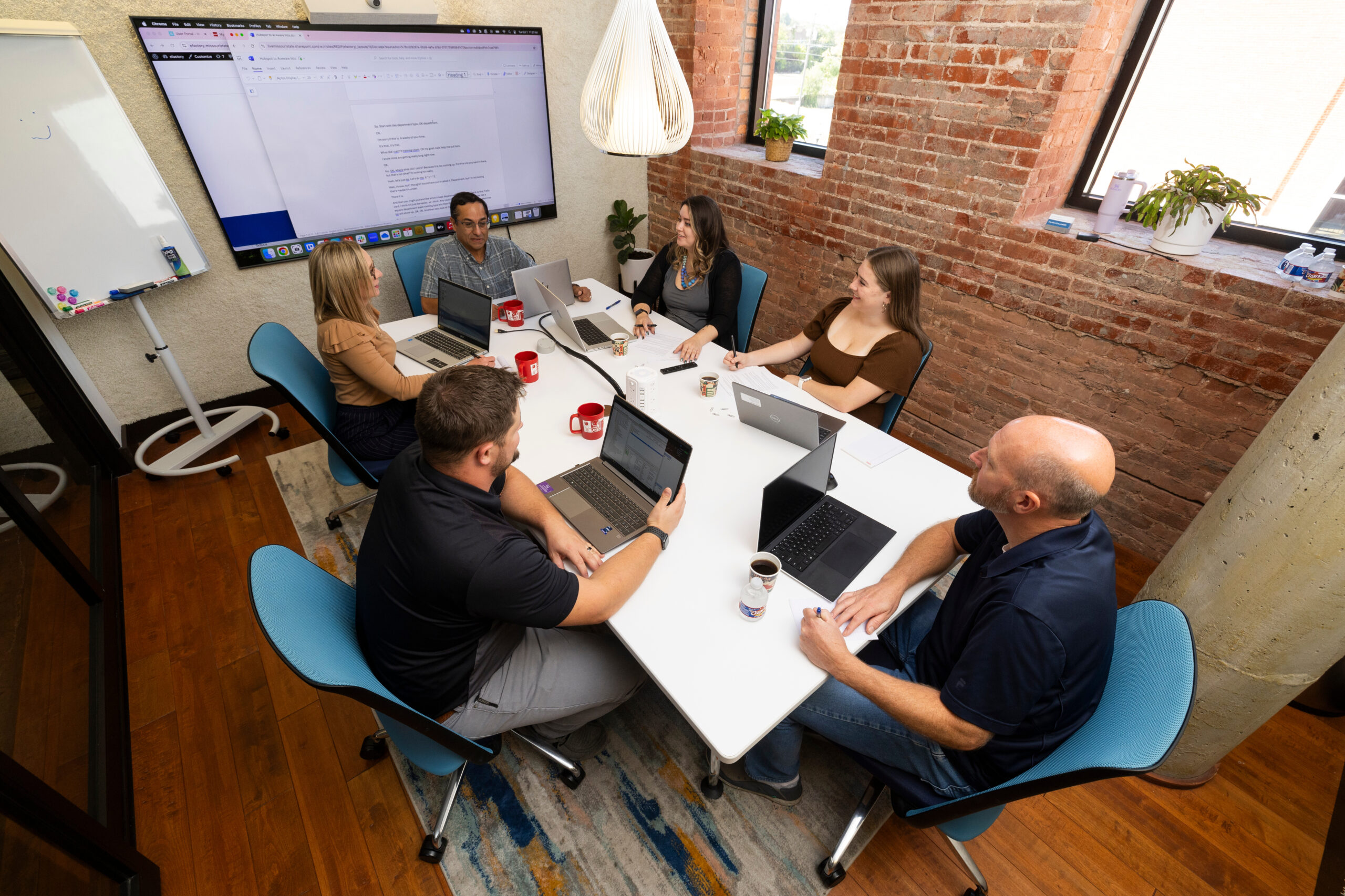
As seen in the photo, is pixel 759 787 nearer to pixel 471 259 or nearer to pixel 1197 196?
pixel 1197 196

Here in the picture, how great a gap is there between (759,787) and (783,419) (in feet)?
3.87

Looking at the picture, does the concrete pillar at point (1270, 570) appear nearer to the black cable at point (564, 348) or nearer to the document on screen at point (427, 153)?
the black cable at point (564, 348)

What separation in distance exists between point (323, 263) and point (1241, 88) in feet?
12.2

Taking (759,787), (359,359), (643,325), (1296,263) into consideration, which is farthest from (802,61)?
(759,787)

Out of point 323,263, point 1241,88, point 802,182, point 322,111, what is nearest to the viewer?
point 323,263

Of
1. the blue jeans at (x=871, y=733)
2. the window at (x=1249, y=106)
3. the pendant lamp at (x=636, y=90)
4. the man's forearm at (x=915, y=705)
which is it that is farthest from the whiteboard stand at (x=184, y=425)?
the window at (x=1249, y=106)

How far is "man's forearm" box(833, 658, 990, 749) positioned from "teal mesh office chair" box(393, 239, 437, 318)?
9.61 feet

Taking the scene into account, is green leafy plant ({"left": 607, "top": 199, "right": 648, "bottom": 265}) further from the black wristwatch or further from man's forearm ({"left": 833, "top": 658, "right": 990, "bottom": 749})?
man's forearm ({"left": 833, "top": 658, "right": 990, "bottom": 749})

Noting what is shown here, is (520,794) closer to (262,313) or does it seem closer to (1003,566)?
(1003,566)

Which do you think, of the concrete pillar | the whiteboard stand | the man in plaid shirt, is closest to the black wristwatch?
the concrete pillar

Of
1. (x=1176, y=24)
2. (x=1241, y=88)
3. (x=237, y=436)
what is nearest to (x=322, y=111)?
(x=237, y=436)

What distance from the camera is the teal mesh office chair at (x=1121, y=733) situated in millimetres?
1008

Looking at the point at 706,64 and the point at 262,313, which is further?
the point at 706,64

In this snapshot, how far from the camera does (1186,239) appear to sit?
2250 millimetres
